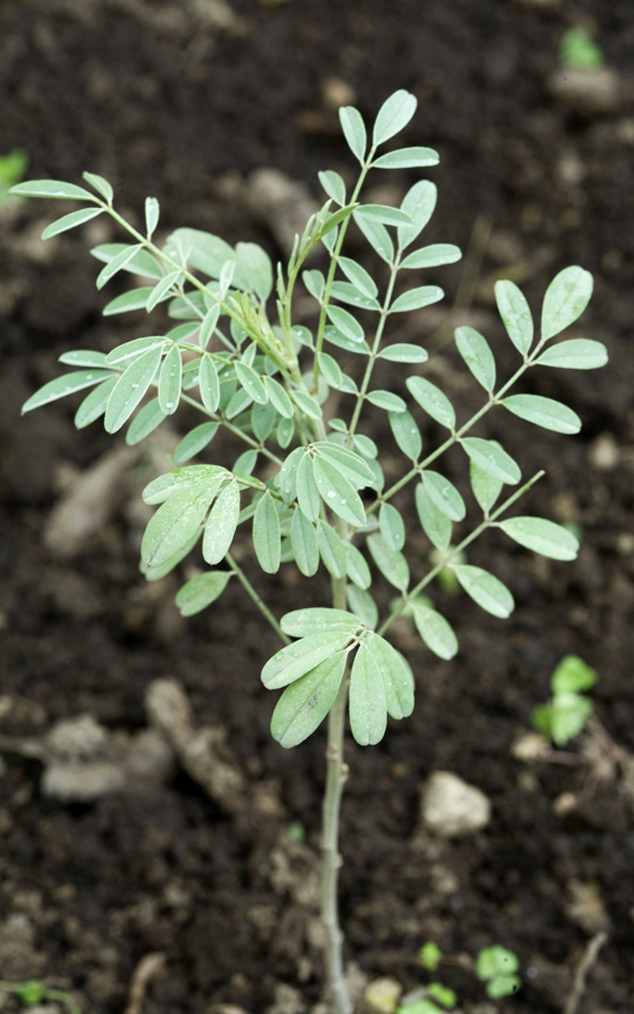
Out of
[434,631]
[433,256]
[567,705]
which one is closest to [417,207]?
[433,256]

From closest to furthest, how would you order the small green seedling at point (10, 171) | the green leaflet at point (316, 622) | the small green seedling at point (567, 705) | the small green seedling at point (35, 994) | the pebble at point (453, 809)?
the green leaflet at point (316, 622) → the small green seedling at point (35, 994) → the pebble at point (453, 809) → the small green seedling at point (567, 705) → the small green seedling at point (10, 171)

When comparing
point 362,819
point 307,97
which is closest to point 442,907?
point 362,819

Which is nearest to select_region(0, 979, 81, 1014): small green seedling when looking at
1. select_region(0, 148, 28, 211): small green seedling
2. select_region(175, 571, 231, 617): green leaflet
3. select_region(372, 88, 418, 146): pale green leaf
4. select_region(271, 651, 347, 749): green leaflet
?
select_region(175, 571, 231, 617): green leaflet

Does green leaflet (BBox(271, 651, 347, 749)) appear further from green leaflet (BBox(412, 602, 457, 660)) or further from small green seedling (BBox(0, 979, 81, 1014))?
small green seedling (BBox(0, 979, 81, 1014))

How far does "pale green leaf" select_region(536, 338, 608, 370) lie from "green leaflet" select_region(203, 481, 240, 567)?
420 millimetres

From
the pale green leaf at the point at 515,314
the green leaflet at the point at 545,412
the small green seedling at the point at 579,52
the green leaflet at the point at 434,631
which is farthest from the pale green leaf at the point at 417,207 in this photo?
the small green seedling at the point at 579,52

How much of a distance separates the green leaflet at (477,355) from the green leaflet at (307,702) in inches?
15.2

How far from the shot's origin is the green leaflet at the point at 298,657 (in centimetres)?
89

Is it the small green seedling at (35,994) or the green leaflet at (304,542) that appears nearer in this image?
the green leaflet at (304,542)

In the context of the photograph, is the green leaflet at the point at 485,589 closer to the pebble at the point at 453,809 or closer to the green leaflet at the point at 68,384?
the green leaflet at the point at 68,384

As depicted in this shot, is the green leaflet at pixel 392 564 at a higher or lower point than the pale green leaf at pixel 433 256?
lower

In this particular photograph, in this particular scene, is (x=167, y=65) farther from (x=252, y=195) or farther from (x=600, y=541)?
(x=600, y=541)

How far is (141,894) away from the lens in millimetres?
1654

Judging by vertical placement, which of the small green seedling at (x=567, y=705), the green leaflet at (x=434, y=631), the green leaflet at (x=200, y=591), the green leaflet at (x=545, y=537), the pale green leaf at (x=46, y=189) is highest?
the pale green leaf at (x=46, y=189)
